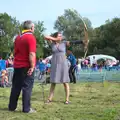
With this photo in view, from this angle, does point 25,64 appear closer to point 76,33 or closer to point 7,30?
point 76,33

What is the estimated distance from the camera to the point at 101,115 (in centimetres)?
651

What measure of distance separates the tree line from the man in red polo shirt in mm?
55792

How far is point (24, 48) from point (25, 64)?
1.02 ft

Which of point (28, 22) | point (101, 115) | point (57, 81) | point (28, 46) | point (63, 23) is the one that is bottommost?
point (101, 115)

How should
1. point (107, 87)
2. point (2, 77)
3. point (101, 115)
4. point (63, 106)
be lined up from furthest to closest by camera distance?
point (2, 77), point (107, 87), point (63, 106), point (101, 115)

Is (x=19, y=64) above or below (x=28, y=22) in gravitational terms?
below

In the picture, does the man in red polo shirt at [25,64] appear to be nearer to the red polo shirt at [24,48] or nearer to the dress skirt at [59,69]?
the red polo shirt at [24,48]

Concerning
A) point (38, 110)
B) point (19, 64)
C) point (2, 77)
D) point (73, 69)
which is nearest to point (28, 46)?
point (19, 64)

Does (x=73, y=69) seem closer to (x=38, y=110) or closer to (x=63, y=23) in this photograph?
(x=38, y=110)

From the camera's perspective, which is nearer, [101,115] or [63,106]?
[101,115]

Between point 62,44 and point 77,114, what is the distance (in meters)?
2.44

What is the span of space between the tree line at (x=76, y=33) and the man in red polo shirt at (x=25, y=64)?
183 ft

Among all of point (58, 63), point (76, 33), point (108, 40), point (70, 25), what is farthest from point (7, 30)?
point (58, 63)

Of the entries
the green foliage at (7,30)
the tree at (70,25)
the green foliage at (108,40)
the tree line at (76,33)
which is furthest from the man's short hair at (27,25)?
the green foliage at (7,30)
